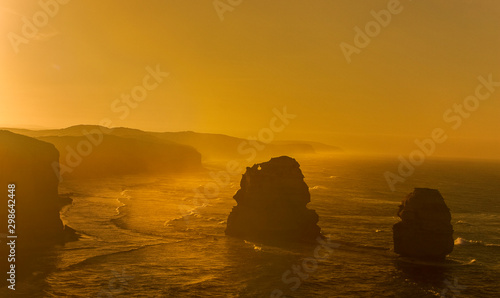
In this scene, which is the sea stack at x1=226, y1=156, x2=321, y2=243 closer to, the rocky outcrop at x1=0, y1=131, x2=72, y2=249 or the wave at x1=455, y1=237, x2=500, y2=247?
the wave at x1=455, y1=237, x2=500, y2=247

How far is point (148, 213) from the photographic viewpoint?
86750 mm

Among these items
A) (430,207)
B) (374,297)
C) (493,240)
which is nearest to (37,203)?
(374,297)

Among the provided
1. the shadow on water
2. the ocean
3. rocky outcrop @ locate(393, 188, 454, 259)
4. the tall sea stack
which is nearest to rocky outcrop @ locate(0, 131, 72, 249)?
the tall sea stack

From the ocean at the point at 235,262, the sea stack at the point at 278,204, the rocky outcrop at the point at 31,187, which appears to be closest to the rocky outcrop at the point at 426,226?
the ocean at the point at 235,262

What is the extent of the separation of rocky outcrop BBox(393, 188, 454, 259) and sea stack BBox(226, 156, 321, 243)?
1338cm

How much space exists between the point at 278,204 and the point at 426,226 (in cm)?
1904

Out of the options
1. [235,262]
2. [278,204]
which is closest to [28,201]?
[235,262]

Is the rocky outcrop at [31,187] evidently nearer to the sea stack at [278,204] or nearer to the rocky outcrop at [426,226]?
the sea stack at [278,204]

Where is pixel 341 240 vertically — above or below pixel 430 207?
below

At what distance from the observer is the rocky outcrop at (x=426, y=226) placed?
4953cm

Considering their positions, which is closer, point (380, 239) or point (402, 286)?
point (402, 286)

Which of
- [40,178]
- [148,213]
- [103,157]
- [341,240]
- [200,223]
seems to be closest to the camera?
[40,178]

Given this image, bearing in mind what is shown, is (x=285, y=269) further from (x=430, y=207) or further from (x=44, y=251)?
(x=44, y=251)

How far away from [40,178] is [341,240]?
138 feet
